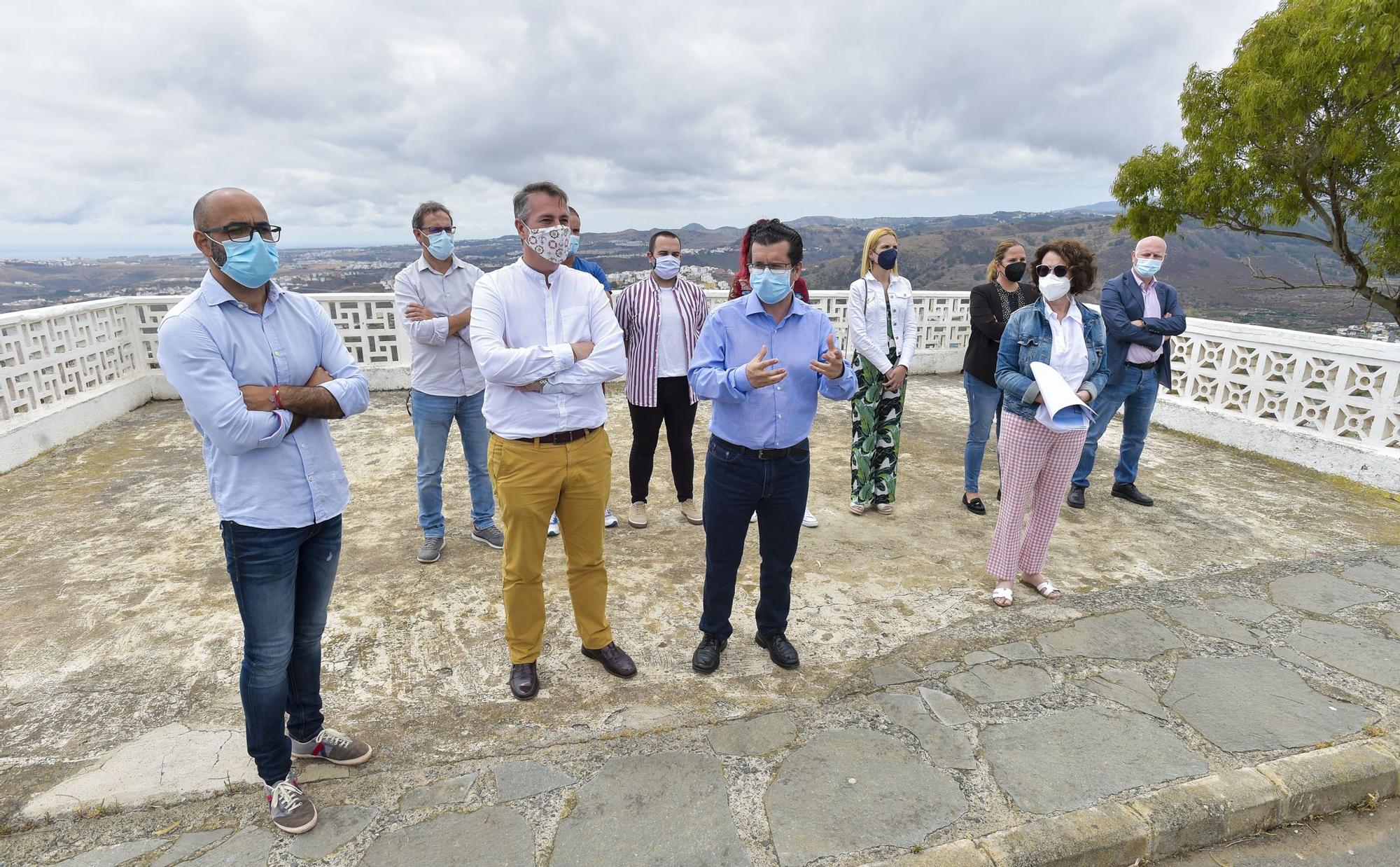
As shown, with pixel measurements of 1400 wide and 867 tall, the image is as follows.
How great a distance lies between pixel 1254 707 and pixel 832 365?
2.31m

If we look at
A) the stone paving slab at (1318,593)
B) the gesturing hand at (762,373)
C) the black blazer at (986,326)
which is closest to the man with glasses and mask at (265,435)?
the gesturing hand at (762,373)

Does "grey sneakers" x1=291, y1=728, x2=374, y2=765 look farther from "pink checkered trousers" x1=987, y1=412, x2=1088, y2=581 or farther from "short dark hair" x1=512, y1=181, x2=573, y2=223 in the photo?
"pink checkered trousers" x1=987, y1=412, x2=1088, y2=581

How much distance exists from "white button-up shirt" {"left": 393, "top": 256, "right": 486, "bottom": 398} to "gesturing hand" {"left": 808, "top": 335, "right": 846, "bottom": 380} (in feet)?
7.10

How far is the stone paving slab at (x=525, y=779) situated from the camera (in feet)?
7.66

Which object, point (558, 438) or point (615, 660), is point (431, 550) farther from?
point (558, 438)

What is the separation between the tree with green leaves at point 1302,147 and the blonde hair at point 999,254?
22.6 feet

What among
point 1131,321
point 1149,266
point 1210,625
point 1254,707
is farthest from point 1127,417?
point 1254,707

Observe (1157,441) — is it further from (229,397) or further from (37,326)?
(37,326)

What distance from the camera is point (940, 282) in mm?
10609

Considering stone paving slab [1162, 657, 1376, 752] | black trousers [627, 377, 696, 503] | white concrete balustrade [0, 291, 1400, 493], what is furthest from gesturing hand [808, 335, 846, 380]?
white concrete balustrade [0, 291, 1400, 493]

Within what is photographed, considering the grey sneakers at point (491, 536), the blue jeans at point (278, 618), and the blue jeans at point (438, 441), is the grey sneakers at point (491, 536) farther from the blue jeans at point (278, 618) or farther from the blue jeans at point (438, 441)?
the blue jeans at point (278, 618)

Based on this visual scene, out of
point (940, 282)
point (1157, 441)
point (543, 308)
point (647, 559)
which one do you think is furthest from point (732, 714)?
point (940, 282)

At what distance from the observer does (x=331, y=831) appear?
2.18 m

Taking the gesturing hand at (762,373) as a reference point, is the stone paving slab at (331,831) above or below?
below
